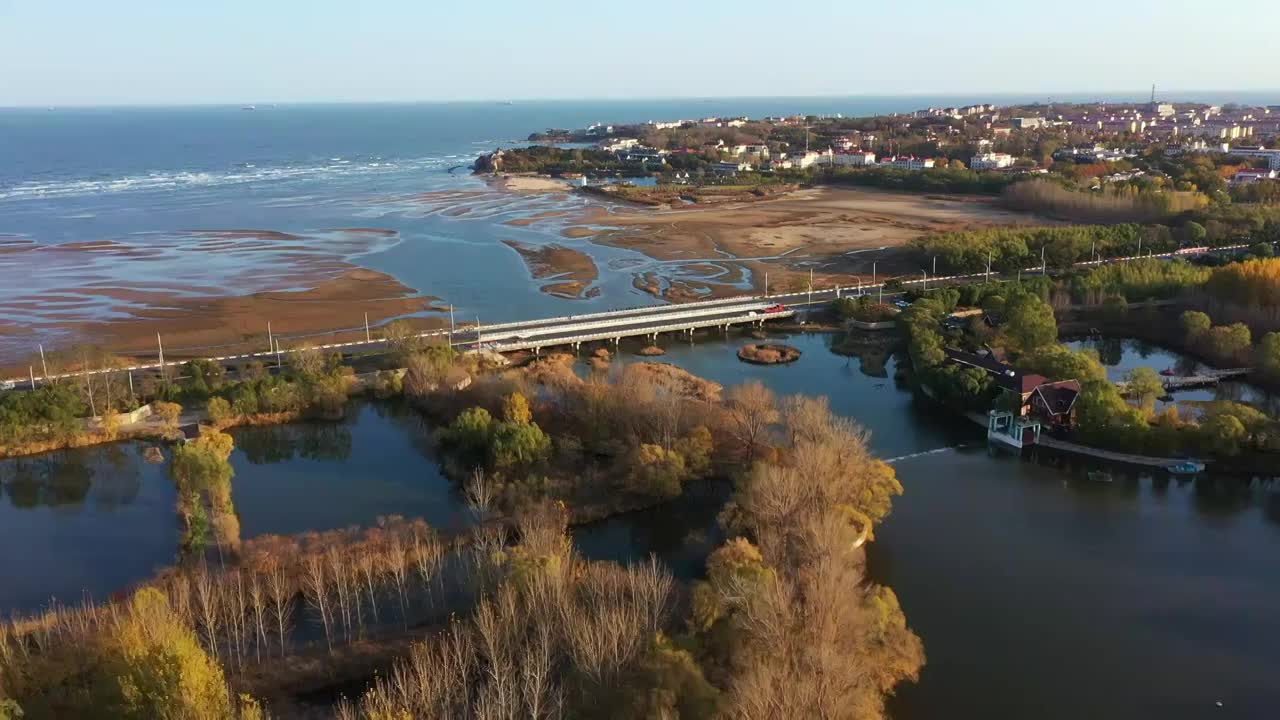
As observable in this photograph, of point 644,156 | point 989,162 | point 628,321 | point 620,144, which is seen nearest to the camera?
point 628,321

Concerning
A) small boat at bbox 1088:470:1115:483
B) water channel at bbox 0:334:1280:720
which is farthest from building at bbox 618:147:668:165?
small boat at bbox 1088:470:1115:483

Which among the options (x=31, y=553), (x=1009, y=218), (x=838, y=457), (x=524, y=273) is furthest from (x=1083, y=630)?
(x=1009, y=218)

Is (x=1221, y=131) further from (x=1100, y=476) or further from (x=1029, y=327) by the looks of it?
(x=1100, y=476)

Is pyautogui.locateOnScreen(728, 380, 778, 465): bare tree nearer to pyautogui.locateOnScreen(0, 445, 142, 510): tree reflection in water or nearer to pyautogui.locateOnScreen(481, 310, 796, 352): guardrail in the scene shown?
pyautogui.locateOnScreen(481, 310, 796, 352): guardrail

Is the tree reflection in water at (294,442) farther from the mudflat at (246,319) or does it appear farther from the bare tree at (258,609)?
the bare tree at (258,609)

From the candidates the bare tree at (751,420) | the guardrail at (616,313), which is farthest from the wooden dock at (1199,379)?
the guardrail at (616,313)

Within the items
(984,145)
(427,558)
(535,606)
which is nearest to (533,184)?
(984,145)
